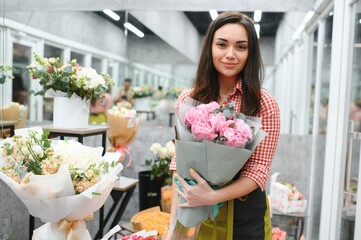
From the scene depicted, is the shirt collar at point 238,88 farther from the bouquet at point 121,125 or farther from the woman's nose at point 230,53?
the bouquet at point 121,125

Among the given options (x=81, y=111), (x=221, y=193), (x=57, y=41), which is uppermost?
(x=57, y=41)

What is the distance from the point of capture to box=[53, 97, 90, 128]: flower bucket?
211cm

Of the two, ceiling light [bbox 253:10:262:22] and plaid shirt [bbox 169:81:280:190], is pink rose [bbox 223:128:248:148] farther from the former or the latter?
ceiling light [bbox 253:10:262:22]

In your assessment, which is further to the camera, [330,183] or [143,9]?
[143,9]

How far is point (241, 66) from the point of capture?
58.0 inches

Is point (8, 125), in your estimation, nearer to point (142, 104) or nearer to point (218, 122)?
point (218, 122)

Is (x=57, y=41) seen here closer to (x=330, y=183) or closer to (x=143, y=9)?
(x=143, y=9)

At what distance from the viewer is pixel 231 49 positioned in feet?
4.72

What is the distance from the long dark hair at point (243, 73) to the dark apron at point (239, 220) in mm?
332

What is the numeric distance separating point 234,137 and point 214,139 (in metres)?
0.07

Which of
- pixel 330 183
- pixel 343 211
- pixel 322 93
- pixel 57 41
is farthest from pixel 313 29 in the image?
pixel 57 41

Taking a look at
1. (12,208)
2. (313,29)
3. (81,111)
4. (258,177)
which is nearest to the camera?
(258,177)

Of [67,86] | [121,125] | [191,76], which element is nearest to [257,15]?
[191,76]

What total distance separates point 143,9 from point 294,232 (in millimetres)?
2664
